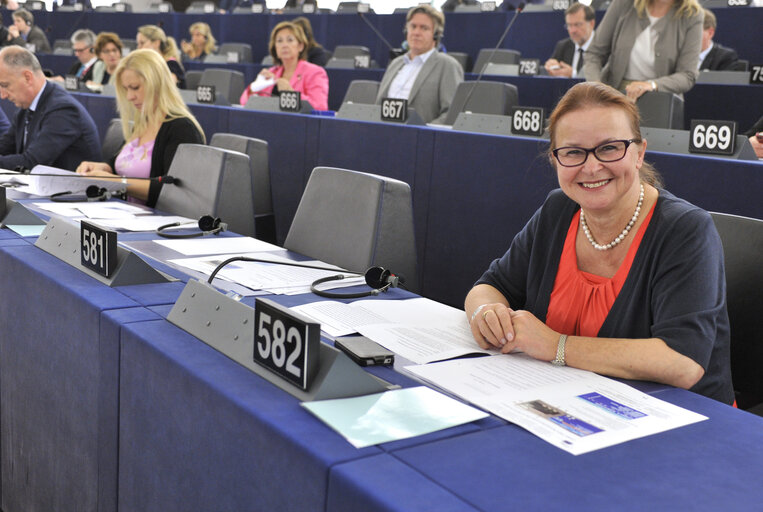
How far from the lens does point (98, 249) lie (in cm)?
142

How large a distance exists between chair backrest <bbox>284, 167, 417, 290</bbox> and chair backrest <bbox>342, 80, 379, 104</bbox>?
3.02 m

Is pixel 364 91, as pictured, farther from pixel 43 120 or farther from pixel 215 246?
pixel 215 246

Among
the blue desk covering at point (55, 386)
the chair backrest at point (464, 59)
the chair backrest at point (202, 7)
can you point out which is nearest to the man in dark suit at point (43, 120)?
the blue desk covering at point (55, 386)

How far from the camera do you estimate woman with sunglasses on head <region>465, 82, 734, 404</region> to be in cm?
117

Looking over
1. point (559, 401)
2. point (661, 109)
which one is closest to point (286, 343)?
point (559, 401)

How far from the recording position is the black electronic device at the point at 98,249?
4.57 feet

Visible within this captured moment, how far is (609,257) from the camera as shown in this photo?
4.62 feet

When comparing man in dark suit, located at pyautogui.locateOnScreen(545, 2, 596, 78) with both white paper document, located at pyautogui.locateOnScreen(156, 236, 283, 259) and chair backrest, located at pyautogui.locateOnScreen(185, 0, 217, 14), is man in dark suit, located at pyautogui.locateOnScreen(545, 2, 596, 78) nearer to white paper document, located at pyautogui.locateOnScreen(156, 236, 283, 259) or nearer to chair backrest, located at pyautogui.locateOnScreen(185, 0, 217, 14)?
white paper document, located at pyautogui.locateOnScreen(156, 236, 283, 259)

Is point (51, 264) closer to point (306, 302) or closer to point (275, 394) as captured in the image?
point (306, 302)

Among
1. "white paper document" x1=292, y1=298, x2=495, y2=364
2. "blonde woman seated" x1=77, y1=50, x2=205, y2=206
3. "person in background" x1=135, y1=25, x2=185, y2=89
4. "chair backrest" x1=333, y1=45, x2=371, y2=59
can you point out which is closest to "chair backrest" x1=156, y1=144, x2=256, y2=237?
"blonde woman seated" x1=77, y1=50, x2=205, y2=206

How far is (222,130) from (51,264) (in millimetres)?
2845

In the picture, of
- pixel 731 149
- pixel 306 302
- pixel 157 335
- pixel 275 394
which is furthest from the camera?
pixel 731 149

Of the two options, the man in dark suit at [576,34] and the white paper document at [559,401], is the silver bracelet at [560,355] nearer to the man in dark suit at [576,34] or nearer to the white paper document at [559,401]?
the white paper document at [559,401]

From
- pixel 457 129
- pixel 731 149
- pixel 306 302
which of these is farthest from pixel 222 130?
pixel 306 302
